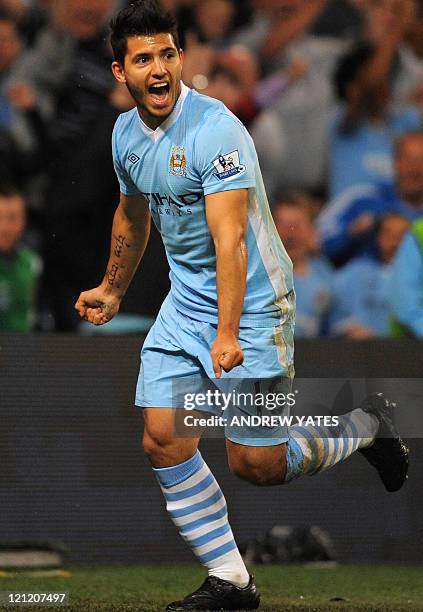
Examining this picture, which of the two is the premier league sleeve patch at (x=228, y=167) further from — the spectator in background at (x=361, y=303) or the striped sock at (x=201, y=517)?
the spectator in background at (x=361, y=303)

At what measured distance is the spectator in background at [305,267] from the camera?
20.5 feet

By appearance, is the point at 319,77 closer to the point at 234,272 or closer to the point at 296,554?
the point at 296,554

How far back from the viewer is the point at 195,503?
164 inches

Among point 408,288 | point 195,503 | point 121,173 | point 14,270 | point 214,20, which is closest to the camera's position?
point 195,503

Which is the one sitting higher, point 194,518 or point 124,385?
point 124,385

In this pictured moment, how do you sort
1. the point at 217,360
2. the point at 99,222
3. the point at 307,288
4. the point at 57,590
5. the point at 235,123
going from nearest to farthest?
the point at 217,360
the point at 235,123
the point at 57,590
the point at 99,222
the point at 307,288

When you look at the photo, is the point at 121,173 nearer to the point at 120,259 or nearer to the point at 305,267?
the point at 120,259

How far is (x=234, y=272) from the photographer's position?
380cm

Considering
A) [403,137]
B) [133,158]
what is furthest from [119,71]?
[403,137]

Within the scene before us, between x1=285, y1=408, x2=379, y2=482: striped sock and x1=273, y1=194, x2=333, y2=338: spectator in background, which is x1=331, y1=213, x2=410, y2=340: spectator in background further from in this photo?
Answer: x1=285, y1=408, x2=379, y2=482: striped sock

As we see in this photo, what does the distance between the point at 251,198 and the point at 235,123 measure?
0.26m

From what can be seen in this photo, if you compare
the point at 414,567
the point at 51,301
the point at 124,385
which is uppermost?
the point at 51,301

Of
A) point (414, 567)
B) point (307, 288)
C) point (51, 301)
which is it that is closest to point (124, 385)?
point (51, 301)

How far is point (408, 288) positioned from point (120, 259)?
2.05 meters
